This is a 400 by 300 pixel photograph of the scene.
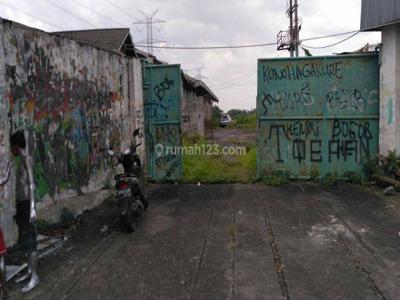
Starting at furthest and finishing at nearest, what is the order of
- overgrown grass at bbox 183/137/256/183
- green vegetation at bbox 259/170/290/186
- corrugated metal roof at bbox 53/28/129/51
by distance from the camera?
corrugated metal roof at bbox 53/28/129/51 < overgrown grass at bbox 183/137/256/183 < green vegetation at bbox 259/170/290/186

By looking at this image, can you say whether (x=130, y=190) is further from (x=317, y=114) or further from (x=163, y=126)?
(x=317, y=114)

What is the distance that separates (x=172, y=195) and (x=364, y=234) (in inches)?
160

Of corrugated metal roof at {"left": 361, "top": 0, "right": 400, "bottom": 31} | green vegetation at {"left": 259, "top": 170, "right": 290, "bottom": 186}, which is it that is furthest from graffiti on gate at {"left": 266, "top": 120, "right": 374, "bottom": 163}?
corrugated metal roof at {"left": 361, "top": 0, "right": 400, "bottom": 31}

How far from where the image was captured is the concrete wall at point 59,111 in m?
5.39

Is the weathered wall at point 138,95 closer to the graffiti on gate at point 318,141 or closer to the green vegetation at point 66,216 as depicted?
the graffiti on gate at point 318,141

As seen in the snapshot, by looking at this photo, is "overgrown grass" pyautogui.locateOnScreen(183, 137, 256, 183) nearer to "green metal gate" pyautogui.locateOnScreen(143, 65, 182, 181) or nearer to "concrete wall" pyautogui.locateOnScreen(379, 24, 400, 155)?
"green metal gate" pyautogui.locateOnScreen(143, 65, 182, 181)

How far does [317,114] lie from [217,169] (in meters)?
2.78

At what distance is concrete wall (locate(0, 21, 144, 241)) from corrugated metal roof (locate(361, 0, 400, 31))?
5350mm

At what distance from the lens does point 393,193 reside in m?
8.25

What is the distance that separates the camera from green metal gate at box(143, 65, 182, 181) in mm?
9891

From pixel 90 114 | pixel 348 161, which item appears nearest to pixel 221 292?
pixel 90 114

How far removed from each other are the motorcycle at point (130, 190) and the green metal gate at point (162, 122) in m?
2.78

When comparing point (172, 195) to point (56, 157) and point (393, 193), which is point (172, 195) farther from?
point (393, 193)

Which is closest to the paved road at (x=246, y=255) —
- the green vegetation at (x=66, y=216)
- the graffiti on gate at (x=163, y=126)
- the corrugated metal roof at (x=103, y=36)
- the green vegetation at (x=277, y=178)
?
the green vegetation at (x=66, y=216)
